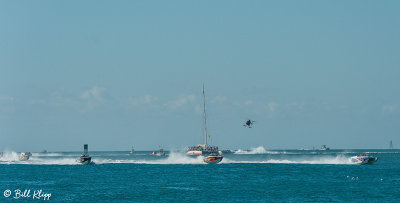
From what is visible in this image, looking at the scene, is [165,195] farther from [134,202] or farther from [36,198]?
[36,198]

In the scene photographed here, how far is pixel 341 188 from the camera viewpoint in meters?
83.4

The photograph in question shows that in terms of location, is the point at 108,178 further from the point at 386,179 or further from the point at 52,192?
the point at 386,179

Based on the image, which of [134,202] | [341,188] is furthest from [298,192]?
[134,202]

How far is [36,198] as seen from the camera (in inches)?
2943

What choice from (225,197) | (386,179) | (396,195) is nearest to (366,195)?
(396,195)

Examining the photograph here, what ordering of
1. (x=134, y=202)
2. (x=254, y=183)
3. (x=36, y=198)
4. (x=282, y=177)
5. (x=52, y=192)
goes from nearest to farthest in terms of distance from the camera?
1. (x=134, y=202)
2. (x=36, y=198)
3. (x=52, y=192)
4. (x=254, y=183)
5. (x=282, y=177)

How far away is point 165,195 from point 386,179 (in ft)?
144

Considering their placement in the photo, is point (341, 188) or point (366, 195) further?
point (341, 188)

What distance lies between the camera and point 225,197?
242ft

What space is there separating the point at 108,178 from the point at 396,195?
5488cm

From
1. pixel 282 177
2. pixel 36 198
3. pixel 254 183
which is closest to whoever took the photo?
pixel 36 198

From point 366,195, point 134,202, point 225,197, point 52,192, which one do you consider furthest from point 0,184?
point 366,195

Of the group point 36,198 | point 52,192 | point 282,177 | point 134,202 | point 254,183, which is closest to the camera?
point 134,202

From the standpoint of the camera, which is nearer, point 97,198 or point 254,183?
point 97,198
